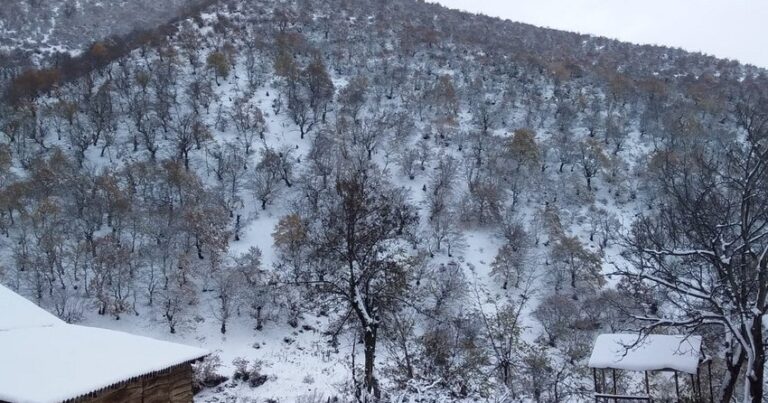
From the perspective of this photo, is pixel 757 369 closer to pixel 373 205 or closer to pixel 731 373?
pixel 731 373

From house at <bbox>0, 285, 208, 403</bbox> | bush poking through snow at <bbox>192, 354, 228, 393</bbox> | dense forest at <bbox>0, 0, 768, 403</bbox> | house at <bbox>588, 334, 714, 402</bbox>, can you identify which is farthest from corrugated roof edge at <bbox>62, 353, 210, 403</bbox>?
bush poking through snow at <bbox>192, 354, 228, 393</bbox>

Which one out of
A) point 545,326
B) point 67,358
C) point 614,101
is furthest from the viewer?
point 614,101

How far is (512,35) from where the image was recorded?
9494cm

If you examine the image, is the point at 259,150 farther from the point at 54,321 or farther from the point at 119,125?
the point at 54,321

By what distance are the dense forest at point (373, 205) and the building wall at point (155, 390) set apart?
3.28 m

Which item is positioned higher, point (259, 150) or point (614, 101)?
point (614, 101)

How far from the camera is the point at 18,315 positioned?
1192 cm

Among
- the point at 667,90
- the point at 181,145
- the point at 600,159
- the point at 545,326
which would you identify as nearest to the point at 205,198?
the point at 181,145

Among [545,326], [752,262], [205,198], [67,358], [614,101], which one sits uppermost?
[614,101]

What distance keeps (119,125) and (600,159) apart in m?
44.3

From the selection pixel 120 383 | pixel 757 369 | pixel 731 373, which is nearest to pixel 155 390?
pixel 120 383


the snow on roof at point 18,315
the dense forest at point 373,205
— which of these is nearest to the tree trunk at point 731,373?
the dense forest at point 373,205

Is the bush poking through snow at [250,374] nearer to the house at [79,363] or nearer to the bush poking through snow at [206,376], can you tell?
the bush poking through snow at [206,376]

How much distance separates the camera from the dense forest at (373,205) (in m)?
16.6
